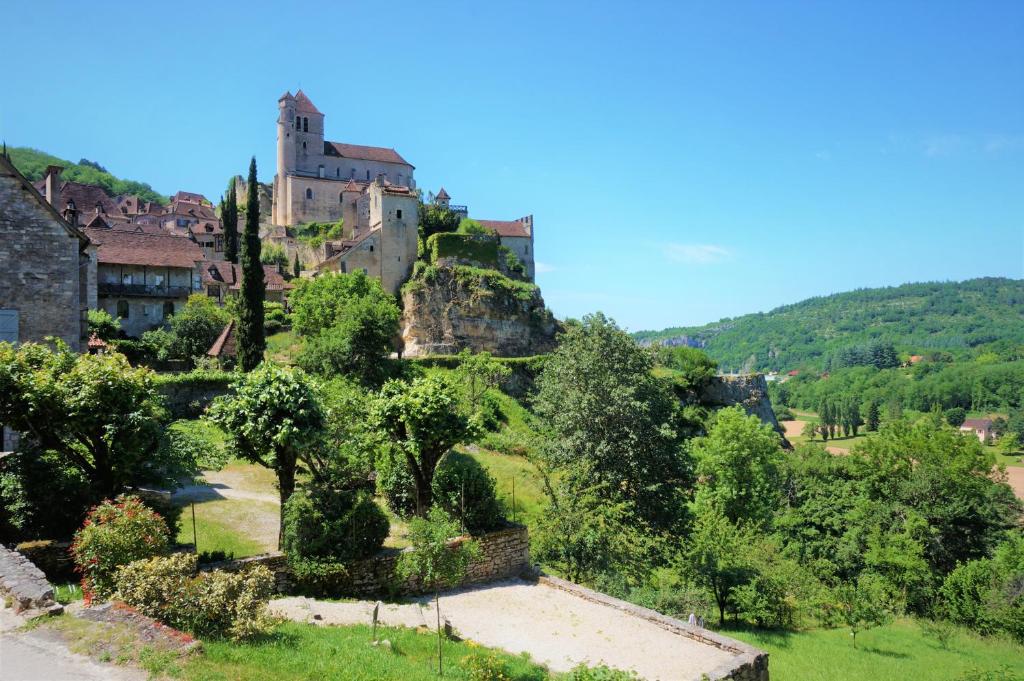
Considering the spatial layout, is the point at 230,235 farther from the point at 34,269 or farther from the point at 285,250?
the point at 34,269

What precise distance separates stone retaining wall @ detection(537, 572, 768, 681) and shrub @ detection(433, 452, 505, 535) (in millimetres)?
2343

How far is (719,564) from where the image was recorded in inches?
881

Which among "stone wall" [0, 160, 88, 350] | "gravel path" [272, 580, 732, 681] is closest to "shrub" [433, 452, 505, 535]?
"gravel path" [272, 580, 732, 681]

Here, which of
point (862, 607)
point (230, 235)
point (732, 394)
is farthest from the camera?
point (230, 235)

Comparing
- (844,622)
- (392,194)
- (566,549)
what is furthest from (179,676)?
(392,194)

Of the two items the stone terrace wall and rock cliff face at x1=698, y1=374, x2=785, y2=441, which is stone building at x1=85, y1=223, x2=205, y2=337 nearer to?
the stone terrace wall

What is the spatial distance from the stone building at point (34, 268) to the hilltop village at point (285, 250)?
0.10 feet

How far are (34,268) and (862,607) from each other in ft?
99.0

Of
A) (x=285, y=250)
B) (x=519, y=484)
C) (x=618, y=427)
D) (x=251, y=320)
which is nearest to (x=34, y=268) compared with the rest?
(x=251, y=320)

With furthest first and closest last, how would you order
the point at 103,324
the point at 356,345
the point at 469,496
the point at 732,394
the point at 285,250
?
Result: the point at 285,250 → the point at 732,394 → the point at 103,324 → the point at 356,345 → the point at 469,496

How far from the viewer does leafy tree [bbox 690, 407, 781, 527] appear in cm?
3466

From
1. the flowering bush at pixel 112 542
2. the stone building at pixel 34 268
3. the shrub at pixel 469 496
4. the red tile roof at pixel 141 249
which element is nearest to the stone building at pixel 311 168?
the red tile roof at pixel 141 249

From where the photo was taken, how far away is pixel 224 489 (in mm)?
23344

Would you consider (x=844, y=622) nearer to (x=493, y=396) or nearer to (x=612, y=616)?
(x=612, y=616)
